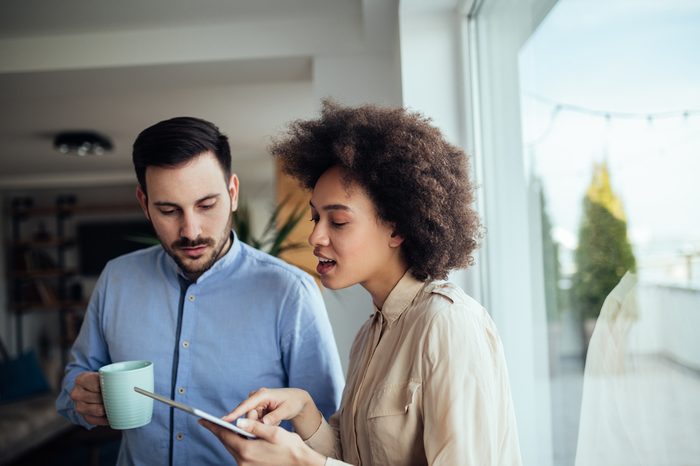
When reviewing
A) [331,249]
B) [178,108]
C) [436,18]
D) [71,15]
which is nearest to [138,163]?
[331,249]

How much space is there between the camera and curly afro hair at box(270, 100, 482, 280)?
1047 mm

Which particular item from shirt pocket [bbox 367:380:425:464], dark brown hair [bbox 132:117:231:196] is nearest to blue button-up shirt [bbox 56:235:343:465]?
dark brown hair [bbox 132:117:231:196]

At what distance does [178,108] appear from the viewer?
4.56 meters

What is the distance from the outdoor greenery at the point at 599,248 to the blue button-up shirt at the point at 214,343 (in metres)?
0.59

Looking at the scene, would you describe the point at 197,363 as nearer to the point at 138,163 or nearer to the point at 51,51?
the point at 138,163

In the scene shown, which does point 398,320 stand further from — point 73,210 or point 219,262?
point 73,210

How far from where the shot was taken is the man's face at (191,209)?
127cm

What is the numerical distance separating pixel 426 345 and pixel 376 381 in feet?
0.51

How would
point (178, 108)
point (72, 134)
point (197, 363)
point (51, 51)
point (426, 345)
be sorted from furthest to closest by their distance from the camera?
point (72, 134) → point (178, 108) → point (51, 51) → point (197, 363) → point (426, 345)

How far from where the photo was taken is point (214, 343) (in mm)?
1318

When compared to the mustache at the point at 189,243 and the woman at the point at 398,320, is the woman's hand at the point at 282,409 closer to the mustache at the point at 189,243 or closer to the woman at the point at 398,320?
the woman at the point at 398,320

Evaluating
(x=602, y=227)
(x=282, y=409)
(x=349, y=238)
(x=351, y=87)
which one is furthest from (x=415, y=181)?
(x=351, y=87)

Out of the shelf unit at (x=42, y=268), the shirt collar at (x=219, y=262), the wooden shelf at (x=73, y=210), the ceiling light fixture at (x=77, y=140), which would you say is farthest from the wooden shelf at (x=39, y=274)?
the shirt collar at (x=219, y=262)

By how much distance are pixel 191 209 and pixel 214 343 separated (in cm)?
32
